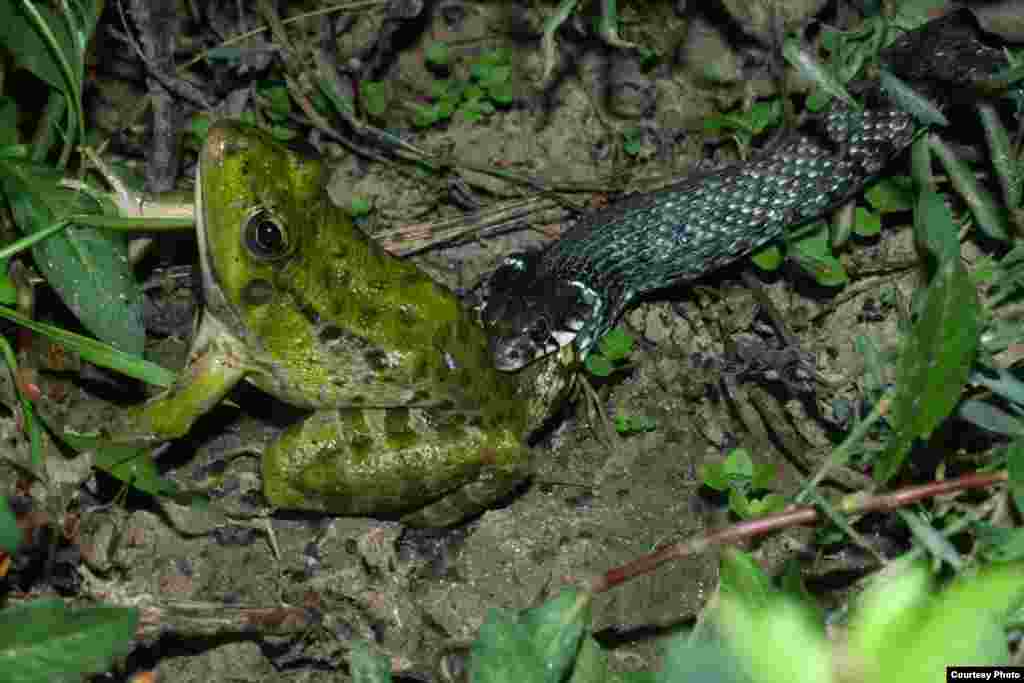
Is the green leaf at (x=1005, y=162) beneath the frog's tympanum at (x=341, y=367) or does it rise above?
above

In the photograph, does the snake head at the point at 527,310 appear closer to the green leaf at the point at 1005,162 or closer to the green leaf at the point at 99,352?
the green leaf at the point at 99,352

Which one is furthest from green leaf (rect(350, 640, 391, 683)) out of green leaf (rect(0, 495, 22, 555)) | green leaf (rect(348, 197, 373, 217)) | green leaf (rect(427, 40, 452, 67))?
green leaf (rect(427, 40, 452, 67))

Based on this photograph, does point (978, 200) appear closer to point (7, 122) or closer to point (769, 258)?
point (769, 258)

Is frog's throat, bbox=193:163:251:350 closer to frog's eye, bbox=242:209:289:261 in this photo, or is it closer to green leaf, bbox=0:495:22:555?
frog's eye, bbox=242:209:289:261

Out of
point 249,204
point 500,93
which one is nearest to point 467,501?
point 249,204

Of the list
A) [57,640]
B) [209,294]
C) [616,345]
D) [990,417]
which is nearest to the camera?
[57,640]

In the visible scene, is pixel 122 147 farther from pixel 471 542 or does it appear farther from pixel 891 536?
pixel 891 536

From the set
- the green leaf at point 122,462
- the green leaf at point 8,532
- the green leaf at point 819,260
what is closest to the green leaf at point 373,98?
the green leaf at point 819,260
